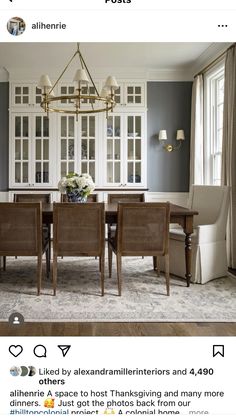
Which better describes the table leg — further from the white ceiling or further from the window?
the white ceiling

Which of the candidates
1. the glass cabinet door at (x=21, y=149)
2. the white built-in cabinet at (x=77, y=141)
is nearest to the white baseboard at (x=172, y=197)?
the white built-in cabinet at (x=77, y=141)

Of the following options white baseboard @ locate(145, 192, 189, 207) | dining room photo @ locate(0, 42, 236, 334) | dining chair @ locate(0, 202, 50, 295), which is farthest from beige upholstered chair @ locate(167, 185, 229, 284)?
white baseboard @ locate(145, 192, 189, 207)

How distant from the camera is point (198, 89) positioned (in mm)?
3842

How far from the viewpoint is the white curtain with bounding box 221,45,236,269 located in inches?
114

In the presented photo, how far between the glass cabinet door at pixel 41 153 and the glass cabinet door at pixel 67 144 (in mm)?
174

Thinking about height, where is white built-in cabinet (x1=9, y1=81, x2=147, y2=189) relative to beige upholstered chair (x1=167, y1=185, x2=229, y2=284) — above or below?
above

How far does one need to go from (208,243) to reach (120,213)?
73 centimetres

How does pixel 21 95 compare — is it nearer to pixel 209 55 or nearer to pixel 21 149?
pixel 21 149

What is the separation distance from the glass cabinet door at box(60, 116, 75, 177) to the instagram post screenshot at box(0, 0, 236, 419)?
A: 1 centimetres

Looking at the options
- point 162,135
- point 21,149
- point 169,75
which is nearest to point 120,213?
point 162,135

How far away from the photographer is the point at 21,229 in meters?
2.19
